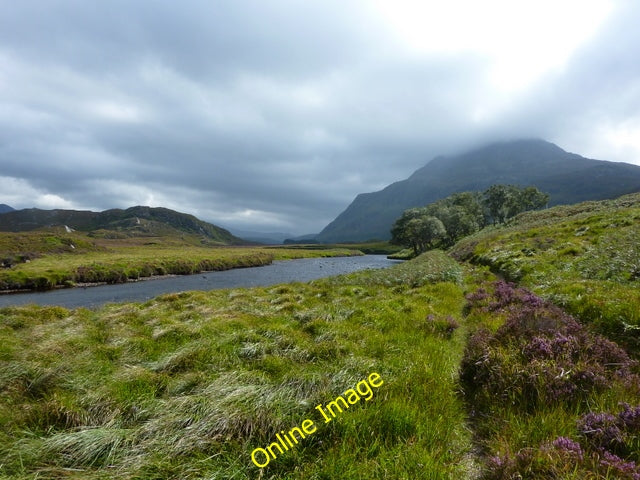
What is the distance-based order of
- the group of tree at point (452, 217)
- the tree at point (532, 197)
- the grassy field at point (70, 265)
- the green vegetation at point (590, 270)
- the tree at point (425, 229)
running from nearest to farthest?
the green vegetation at point (590, 270) < the grassy field at point (70, 265) < the tree at point (425, 229) < the group of tree at point (452, 217) < the tree at point (532, 197)

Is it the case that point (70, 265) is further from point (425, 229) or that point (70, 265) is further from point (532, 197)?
point (532, 197)

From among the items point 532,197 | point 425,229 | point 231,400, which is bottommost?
point 231,400

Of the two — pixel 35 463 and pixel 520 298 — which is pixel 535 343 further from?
pixel 35 463

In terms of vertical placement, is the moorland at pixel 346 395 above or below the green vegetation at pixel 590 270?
below

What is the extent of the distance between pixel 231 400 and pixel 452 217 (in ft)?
338

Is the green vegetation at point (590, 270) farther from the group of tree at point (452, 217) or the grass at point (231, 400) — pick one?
the group of tree at point (452, 217)

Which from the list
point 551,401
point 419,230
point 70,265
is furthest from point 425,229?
point 551,401

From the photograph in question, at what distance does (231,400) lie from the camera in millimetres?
5652

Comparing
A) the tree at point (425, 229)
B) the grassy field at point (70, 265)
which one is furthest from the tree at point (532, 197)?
the grassy field at point (70, 265)

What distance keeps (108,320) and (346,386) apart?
45.7 ft

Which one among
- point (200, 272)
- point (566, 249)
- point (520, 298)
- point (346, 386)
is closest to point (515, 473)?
point (346, 386)

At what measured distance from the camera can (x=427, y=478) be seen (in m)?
3.94

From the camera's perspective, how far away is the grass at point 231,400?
432cm

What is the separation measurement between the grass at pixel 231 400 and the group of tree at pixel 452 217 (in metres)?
86.9
